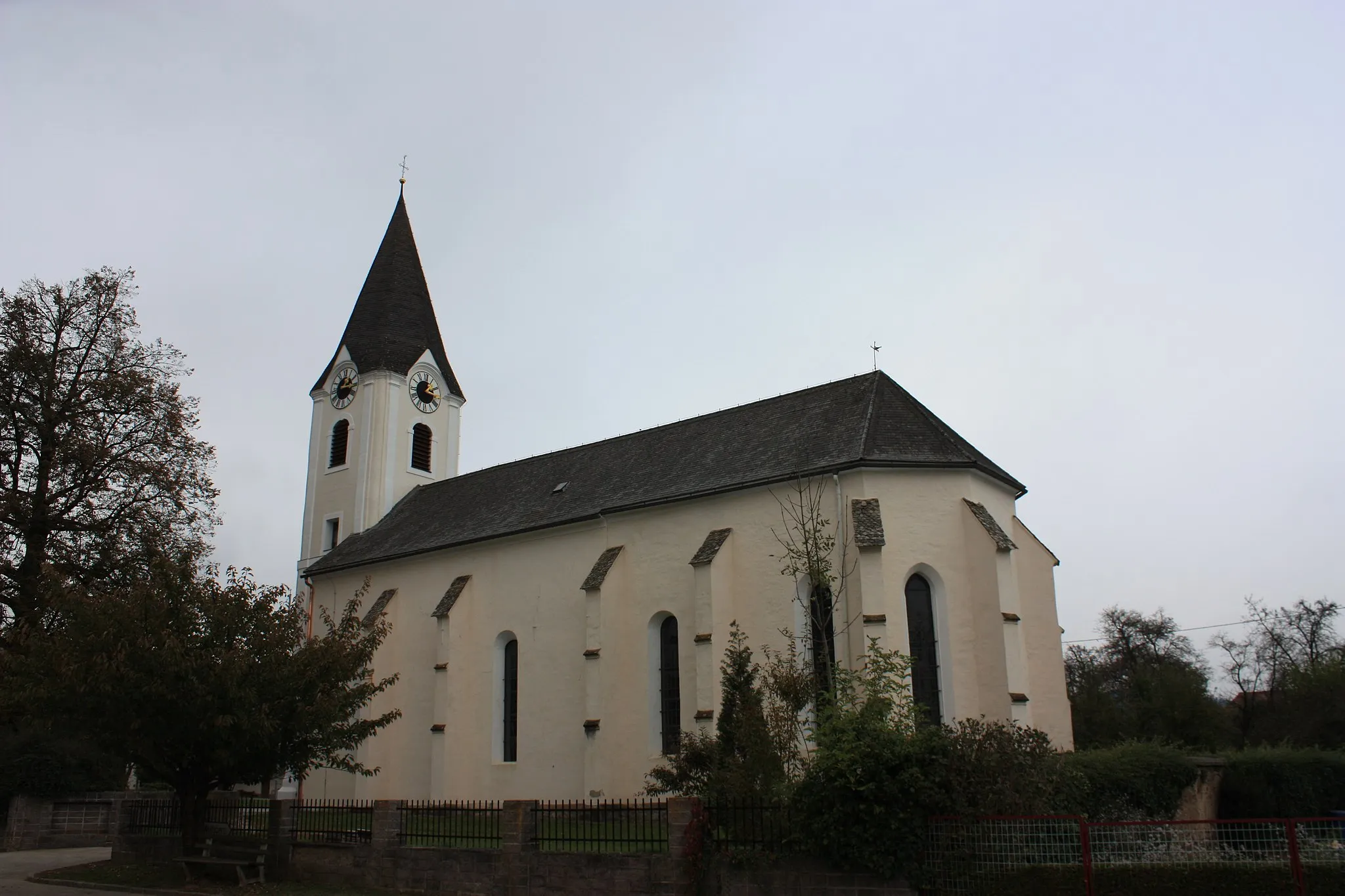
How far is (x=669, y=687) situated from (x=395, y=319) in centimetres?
2068

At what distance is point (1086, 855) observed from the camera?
Result: 11.9 m

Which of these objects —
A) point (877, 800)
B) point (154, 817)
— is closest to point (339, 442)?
point (154, 817)

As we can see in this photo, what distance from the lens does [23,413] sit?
28.6 metres

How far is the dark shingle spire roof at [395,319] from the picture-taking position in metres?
38.1

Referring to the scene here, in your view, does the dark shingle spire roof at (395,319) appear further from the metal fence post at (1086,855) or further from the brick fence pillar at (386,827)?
the metal fence post at (1086,855)

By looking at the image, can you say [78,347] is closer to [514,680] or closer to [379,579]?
[379,579]

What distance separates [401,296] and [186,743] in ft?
79.3

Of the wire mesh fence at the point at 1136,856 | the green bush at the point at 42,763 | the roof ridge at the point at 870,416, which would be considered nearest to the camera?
the wire mesh fence at the point at 1136,856

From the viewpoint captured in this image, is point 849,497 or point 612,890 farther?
point 849,497

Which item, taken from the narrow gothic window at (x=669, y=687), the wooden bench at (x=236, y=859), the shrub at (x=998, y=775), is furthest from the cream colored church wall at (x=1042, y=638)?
the wooden bench at (x=236, y=859)

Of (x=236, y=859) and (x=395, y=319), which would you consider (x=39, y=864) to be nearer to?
(x=236, y=859)

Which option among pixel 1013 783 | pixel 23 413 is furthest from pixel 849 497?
pixel 23 413

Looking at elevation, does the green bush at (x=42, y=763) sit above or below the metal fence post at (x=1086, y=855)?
above

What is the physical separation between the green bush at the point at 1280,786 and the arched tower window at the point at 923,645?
861 cm
